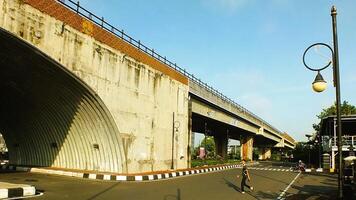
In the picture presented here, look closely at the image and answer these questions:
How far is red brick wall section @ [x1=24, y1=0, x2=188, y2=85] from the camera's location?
54.8 feet

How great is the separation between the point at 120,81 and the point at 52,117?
158 inches

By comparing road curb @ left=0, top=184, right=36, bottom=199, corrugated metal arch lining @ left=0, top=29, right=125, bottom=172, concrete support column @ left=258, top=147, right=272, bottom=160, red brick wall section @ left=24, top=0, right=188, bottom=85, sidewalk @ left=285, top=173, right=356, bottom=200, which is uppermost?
red brick wall section @ left=24, top=0, right=188, bottom=85

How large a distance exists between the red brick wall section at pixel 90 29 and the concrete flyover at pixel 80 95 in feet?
0.14

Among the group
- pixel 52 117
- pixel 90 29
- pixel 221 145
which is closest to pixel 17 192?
pixel 52 117

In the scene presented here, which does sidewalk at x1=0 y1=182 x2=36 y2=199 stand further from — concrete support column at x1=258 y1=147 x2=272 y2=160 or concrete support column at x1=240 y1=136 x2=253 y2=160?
concrete support column at x1=258 y1=147 x2=272 y2=160

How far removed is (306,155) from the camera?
209ft

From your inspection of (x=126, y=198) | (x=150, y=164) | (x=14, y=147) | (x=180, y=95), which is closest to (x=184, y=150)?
(x=180, y=95)

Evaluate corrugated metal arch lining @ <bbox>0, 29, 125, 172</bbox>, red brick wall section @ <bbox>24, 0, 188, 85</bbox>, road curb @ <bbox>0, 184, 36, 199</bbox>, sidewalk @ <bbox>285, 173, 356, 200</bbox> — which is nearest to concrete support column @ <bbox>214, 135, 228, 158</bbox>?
red brick wall section @ <bbox>24, 0, 188, 85</bbox>

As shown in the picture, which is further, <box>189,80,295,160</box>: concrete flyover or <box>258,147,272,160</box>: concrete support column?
<box>258,147,272,160</box>: concrete support column

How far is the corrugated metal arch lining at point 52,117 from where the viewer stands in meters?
17.7

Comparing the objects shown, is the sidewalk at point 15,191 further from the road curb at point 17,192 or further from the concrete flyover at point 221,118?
the concrete flyover at point 221,118

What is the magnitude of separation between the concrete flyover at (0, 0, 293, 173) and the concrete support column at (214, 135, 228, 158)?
32.6 m

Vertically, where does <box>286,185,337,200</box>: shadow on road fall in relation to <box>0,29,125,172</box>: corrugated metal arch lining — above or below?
below

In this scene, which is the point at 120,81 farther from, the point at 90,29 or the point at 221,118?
the point at 221,118
